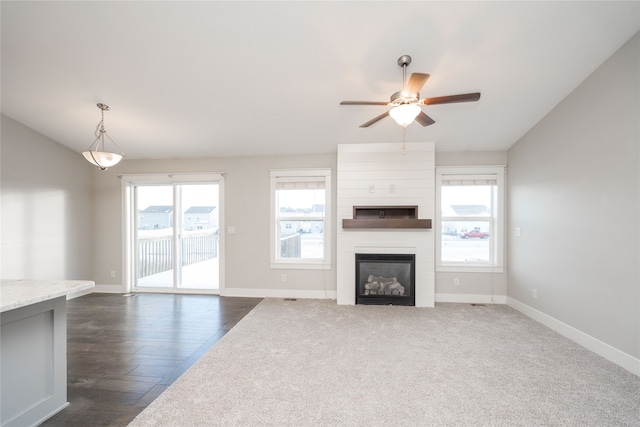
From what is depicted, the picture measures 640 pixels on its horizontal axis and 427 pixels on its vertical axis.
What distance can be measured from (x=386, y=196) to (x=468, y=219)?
1411 millimetres

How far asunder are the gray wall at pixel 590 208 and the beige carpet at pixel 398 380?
1.46ft

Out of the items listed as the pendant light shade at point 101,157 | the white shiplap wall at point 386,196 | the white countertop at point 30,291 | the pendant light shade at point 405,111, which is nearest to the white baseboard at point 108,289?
the pendant light shade at point 101,157

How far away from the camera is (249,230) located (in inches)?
191

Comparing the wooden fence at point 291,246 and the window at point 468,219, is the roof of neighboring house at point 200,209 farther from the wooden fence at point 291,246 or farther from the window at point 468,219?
the window at point 468,219

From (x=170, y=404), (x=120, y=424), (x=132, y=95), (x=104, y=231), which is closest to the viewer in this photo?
(x=120, y=424)

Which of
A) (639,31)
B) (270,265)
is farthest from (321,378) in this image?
(639,31)

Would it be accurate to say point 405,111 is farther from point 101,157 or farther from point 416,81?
point 101,157

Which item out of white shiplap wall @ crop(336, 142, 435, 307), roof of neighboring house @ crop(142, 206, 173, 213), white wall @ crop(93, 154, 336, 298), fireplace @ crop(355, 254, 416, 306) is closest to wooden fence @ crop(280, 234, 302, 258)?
white wall @ crop(93, 154, 336, 298)

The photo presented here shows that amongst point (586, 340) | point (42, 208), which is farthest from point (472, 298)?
point (42, 208)

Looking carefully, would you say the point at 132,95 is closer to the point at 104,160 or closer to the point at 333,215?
the point at 104,160

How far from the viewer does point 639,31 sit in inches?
94.0

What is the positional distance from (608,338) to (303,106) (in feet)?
13.0

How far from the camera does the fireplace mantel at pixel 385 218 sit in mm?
4184

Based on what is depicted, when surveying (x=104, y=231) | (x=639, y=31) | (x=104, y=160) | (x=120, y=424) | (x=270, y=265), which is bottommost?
(x=120, y=424)
